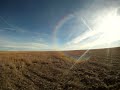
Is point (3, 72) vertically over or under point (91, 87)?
over

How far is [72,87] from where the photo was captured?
33.0ft

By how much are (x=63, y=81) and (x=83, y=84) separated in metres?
1.64

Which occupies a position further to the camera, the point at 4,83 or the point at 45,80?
the point at 45,80

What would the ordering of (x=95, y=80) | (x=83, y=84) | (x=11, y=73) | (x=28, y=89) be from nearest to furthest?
(x=28, y=89) < (x=83, y=84) < (x=95, y=80) < (x=11, y=73)

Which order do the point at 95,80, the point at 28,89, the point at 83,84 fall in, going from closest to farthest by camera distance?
the point at 28,89
the point at 83,84
the point at 95,80

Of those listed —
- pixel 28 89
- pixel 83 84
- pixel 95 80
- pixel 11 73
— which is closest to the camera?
pixel 28 89

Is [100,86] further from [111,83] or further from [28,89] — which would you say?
[28,89]

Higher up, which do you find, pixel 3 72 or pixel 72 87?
pixel 3 72

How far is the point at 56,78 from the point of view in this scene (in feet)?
39.9

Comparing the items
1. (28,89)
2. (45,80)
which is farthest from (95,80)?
(28,89)

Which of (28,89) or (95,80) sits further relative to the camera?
(95,80)

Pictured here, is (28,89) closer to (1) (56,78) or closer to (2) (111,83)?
(1) (56,78)

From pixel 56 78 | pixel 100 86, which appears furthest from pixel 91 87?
pixel 56 78

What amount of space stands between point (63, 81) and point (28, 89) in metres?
2.99
